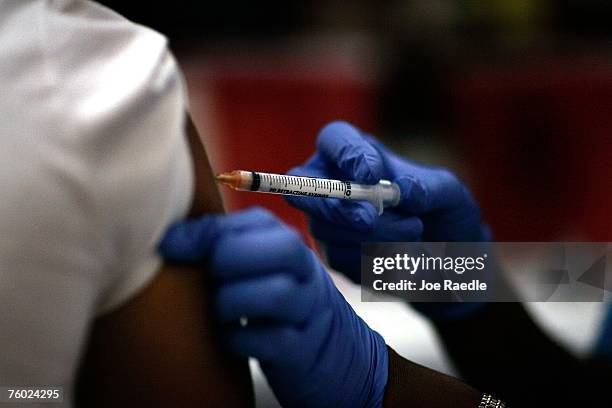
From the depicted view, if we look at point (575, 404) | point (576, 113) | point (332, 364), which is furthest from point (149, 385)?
point (576, 113)

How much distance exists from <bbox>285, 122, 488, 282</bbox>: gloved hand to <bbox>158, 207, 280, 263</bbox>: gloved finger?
170 millimetres

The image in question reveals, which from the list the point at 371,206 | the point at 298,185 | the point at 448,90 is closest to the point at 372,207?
the point at 371,206

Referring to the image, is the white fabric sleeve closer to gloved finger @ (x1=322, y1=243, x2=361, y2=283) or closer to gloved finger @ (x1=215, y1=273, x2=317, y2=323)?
gloved finger @ (x1=215, y1=273, x2=317, y2=323)

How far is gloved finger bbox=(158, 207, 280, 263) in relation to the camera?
57 cm

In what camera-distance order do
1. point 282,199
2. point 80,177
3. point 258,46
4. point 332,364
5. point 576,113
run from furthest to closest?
point 258,46 → point 576,113 → point 282,199 → point 332,364 → point 80,177

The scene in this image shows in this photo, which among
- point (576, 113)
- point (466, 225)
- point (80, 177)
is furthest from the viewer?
point (576, 113)

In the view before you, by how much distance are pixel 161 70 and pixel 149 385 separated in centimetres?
23

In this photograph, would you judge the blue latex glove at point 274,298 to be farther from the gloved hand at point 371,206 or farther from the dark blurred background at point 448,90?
the dark blurred background at point 448,90

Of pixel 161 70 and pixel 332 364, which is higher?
pixel 161 70

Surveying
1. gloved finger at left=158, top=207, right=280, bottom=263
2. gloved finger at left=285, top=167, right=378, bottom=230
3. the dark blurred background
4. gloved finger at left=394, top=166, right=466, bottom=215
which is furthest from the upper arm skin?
the dark blurred background

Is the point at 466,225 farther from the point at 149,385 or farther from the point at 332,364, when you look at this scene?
the point at 149,385

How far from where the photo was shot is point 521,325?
100 cm

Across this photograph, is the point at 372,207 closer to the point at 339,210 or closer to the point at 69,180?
the point at 339,210

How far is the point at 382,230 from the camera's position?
2.57 ft
